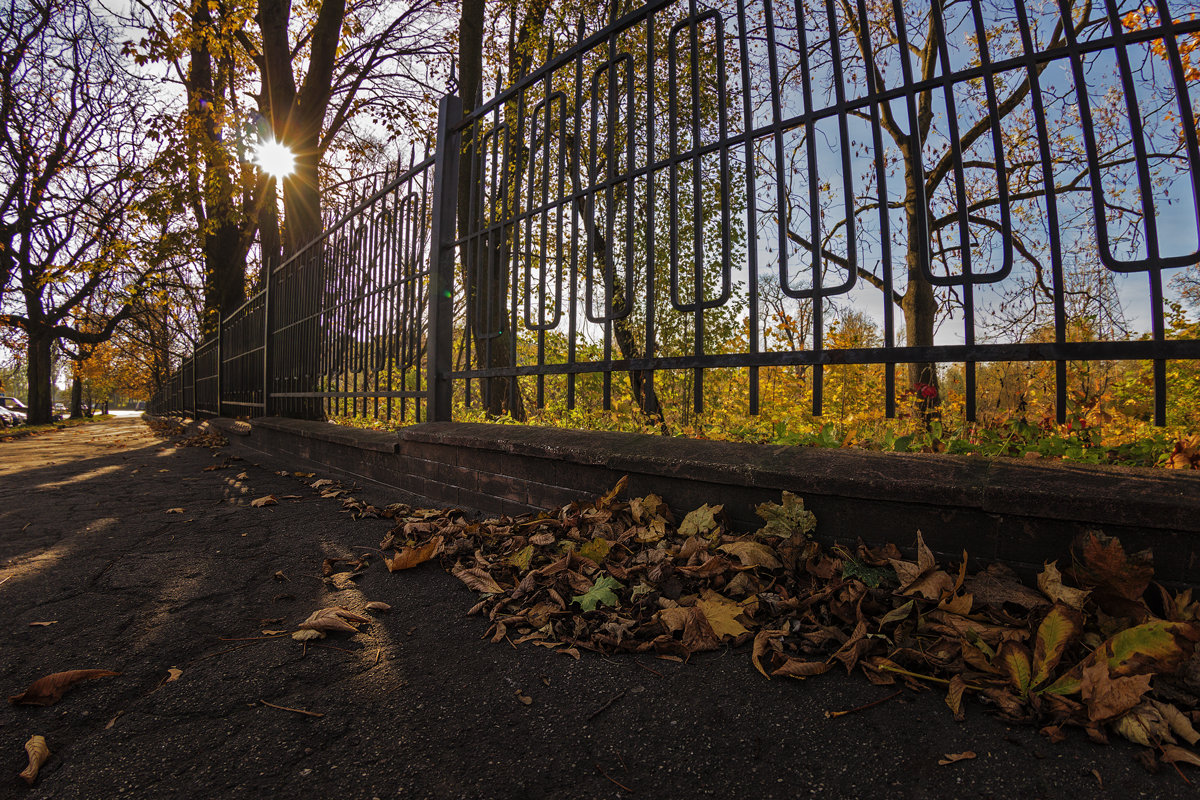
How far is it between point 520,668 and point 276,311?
6748mm

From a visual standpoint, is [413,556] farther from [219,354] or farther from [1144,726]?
[219,354]

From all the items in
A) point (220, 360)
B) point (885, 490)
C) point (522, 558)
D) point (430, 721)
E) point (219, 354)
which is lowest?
point (430, 721)

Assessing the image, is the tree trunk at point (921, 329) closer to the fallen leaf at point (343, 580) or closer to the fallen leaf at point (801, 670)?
the fallen leaf at point (801, 670)

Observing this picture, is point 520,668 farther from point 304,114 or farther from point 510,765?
point 304,114

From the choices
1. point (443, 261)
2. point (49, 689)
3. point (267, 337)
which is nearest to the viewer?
point (49, 689)

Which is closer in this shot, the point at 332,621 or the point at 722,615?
the point at 722,615

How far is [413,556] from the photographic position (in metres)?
2.09

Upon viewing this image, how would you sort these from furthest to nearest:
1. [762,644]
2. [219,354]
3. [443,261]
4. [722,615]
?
1. [219,354]
2. [443,261]
3. [722,615]
4. [762,644]

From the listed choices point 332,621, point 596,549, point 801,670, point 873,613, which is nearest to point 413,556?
point 332,621

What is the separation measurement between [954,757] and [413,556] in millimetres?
1715

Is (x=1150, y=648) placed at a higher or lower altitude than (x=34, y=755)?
higher

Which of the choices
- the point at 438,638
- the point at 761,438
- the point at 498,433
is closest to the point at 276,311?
the point at 498,433

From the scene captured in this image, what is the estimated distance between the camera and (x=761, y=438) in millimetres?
4516

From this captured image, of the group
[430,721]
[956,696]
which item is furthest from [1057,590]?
[430,721]
